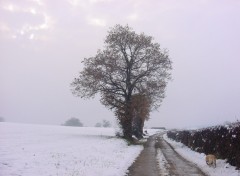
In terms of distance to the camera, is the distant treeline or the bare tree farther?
the bare tree

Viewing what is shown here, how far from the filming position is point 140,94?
54.0 meters

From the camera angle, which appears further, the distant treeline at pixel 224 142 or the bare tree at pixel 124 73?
the bare tree at pixel 124 73

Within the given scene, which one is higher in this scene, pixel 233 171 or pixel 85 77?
pixel 85 77

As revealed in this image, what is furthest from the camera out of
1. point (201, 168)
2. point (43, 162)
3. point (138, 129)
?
point (138, 129)

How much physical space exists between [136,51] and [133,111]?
29.1 feet

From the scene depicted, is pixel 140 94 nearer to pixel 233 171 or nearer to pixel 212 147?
pixel 212 147

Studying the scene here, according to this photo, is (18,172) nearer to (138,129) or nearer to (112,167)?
(112,167)

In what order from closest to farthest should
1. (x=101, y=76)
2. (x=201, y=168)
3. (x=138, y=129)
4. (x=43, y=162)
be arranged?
(x=43, y=162), (x=201, y=168), (x=101, y=76), (x=138, y=129)

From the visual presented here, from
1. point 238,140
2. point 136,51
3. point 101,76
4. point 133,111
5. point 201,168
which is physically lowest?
point 201,168

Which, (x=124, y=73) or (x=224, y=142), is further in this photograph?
(x=124, y=73)

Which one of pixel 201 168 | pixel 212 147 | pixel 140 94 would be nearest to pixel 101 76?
pixel 140 94

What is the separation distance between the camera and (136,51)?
55969 mm

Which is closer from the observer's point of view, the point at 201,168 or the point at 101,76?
the point at 201,168

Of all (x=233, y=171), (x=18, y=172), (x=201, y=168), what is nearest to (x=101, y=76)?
(x=201, y=168)
